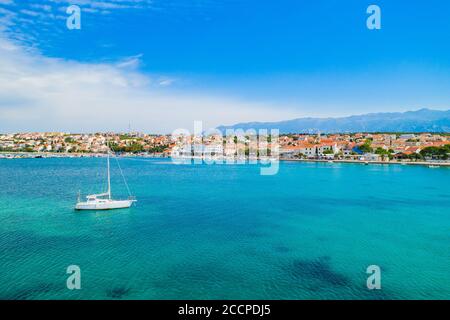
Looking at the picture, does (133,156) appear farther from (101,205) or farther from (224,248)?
(224,248)

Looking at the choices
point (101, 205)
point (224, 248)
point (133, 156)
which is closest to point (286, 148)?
point (133, 156)

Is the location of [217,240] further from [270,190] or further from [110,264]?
[270,190]

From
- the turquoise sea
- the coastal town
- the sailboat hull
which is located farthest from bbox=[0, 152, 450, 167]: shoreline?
the sailboat hull

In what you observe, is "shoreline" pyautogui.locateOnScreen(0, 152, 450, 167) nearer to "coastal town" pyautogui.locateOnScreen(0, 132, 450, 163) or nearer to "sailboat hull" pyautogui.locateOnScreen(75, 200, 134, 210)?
"coastal town" pyautogui.locateOnScreen(0, 132, 450, 163)

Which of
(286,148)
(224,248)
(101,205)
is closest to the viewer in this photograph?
(224,248)

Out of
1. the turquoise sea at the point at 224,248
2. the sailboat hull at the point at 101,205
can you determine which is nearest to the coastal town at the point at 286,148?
the sailboat hull at the point at 101,205

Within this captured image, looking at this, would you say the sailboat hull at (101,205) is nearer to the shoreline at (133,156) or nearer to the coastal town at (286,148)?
the coastal town at (286,148)

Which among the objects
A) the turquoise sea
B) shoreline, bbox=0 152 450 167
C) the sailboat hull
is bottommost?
the turquoise sea

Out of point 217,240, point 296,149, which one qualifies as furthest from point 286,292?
point 296,149
